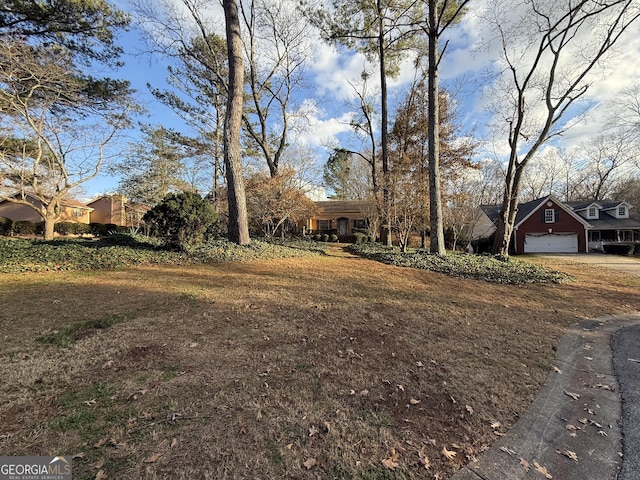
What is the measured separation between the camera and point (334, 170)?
28.5m

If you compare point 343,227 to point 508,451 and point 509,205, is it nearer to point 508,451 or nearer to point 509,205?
point 509,205

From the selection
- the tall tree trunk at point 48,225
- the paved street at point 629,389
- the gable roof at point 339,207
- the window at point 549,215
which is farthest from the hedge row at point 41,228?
the window at point 549,215

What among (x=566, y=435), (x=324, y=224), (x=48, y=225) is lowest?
(x=566, y=435)

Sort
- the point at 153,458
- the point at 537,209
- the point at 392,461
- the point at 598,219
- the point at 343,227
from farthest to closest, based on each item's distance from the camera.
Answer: the point at 343,227, the point at 598,219, the point at 537,209, the point at 392,461, the point at 153,458

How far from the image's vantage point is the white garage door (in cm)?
2044

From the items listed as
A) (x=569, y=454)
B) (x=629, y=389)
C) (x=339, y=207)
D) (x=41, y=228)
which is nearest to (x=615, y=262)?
(x=629, y=389)

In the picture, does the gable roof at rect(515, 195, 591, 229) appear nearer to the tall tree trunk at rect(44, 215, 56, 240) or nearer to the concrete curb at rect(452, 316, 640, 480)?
the concrete curb at rect(452, 316, 640, 480)

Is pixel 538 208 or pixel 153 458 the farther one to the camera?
pixel 538 208

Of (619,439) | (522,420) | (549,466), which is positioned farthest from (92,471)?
(619,439)

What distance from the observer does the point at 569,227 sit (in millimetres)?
20312

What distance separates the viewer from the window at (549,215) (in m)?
20.5

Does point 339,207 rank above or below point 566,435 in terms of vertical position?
above

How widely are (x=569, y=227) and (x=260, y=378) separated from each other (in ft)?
86.0

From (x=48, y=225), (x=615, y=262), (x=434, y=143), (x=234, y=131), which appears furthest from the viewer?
(x=615, y=262)
